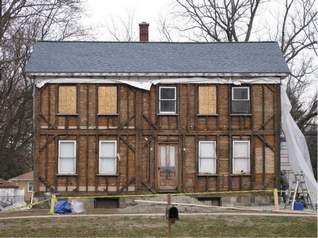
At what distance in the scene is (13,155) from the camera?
58.5 m

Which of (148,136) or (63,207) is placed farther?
(148,136)

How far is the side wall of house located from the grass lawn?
7345mm

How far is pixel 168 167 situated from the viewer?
36.7 m

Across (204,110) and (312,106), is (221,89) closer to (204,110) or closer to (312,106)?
(204,110)

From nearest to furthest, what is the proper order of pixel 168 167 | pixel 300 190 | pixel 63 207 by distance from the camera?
pixel 63 207, pixel 300 190, pixel 168 167

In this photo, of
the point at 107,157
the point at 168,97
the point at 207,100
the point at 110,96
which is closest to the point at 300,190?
the point at 207,100

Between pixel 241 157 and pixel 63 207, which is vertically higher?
pixel 241 157

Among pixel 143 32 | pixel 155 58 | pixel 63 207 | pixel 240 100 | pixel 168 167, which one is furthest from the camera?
pixel 143 32

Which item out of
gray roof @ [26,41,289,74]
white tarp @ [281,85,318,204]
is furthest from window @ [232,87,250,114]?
white tarp @ [281,85,318,204]

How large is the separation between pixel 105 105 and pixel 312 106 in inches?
881

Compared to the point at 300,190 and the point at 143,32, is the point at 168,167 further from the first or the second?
the point at 143,32

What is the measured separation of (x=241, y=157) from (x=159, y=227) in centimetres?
1102

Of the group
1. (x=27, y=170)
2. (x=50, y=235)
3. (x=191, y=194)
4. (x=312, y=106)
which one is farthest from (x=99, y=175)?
(x=27, y=170)

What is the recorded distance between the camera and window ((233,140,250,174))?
A: 36750 millimetres
